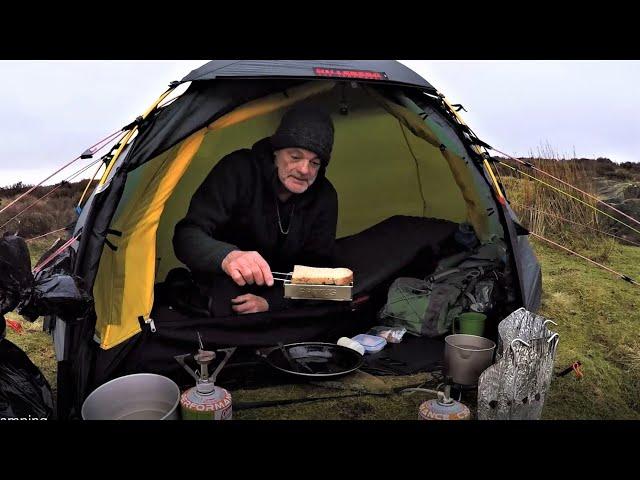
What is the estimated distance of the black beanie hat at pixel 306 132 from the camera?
3.04 meters

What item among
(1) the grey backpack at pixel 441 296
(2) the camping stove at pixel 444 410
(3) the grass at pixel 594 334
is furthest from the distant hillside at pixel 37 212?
(2) the camping stove at pixel 444 410

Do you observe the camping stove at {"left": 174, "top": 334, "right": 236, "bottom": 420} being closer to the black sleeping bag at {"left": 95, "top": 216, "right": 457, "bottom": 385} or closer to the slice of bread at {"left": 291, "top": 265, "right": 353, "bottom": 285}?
the black sleeping bag at {"left": 95, "top": 216, "right": 457, "bottom": 385}

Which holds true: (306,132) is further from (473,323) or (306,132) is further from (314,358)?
(473,323)

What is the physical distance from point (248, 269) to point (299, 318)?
19.5 inches

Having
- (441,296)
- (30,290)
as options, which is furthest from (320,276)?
(30,290)

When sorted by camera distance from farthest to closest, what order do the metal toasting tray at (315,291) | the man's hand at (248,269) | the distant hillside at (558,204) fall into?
the distant hillside at (558,204) < the metal toasting tray at (315,291) < the man's hand at (248,269)

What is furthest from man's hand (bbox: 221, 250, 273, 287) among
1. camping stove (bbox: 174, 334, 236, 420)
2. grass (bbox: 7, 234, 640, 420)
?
camping stove (bbox: 174, 334, 236, 420)

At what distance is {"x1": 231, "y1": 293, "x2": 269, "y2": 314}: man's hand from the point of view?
292 centimetres

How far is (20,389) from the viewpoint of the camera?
6.23 ft

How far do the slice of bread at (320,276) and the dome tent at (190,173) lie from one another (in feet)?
0.61

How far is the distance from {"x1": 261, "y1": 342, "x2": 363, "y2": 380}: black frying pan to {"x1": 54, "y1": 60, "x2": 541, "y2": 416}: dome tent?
196 mm

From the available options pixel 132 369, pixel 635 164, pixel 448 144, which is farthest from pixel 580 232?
pixel 635 164

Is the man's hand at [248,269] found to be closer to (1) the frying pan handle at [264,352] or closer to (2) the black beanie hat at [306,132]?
(1) the frying pan handle at [264,352]
